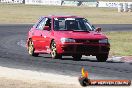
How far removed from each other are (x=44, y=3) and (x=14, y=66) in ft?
342

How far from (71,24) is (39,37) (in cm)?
130

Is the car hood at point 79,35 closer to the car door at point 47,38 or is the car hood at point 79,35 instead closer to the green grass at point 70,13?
the car door at point 47,38

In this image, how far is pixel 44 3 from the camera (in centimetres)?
12100

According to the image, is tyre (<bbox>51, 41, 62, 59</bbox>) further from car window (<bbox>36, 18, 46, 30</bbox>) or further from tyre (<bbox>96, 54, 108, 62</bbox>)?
car window (<bbox>36, 18, 46, 30</bbox>)

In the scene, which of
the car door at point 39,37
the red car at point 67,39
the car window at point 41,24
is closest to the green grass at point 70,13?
the car window at point 41,24

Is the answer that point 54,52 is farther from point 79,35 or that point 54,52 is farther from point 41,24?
point 41,24

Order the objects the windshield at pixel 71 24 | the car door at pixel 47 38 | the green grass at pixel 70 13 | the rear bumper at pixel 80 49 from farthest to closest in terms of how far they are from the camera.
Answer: the green grass at pixel 70 13 < the windshield at pixel 71 24 < the car door at pixel 47 38 < the rear bumper at pixel 80 49

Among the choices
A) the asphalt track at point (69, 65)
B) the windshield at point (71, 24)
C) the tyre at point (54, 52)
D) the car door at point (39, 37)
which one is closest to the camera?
the asphalt track at point (69, 65)

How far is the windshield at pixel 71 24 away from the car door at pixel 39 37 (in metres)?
0.72

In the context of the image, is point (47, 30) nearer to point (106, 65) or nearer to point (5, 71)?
point (106, 65)

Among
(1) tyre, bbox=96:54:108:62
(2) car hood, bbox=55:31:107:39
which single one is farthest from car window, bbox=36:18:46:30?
(1) tyre, bbox=96:54:108:62

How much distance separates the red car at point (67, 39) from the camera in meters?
18.5

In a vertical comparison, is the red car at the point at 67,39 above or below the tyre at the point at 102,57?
above

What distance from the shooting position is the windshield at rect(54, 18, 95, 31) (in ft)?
64.2
